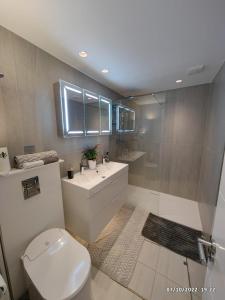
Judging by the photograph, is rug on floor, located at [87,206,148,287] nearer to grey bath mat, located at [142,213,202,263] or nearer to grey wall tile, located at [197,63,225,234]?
grey bath mat, located at [142,213,202,263]

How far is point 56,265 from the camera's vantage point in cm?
97

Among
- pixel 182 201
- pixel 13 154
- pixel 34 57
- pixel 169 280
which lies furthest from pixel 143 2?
pixel 182 201

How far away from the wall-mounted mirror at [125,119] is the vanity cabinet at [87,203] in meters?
1.41

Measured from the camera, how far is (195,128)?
2.47 m

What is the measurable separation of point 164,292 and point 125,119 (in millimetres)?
2751

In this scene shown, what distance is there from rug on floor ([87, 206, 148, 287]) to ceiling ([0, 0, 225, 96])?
236cm

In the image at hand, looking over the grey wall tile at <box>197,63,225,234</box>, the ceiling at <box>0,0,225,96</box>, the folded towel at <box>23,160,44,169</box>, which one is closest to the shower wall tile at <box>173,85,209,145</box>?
the grey wall tile at <box>197,63,225,234</box>

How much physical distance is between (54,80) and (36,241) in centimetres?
169

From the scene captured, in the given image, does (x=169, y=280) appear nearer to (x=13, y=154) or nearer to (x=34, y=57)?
(x=13, y=154)

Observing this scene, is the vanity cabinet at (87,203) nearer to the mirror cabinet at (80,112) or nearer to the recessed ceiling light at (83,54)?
the mirror cabinet at (80,112)

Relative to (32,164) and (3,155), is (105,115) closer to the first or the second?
(32,164)

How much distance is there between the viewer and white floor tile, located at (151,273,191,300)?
1154 mm

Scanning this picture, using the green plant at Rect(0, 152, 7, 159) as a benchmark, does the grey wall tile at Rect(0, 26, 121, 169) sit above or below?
above

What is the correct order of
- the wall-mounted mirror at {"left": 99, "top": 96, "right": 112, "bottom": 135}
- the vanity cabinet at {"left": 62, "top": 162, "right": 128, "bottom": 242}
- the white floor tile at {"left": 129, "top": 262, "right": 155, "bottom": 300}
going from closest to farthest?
the white floor tile at {"left": 129, "top": 262, "right": 155, "bottom": 300} → the vanity cabinet at {"left": 62, "top": 162, "right": 128, "bottom": 242} → the wall-mounted mirror at {"left": 99, "top": 96, "right": 112, "bottom": 135}
